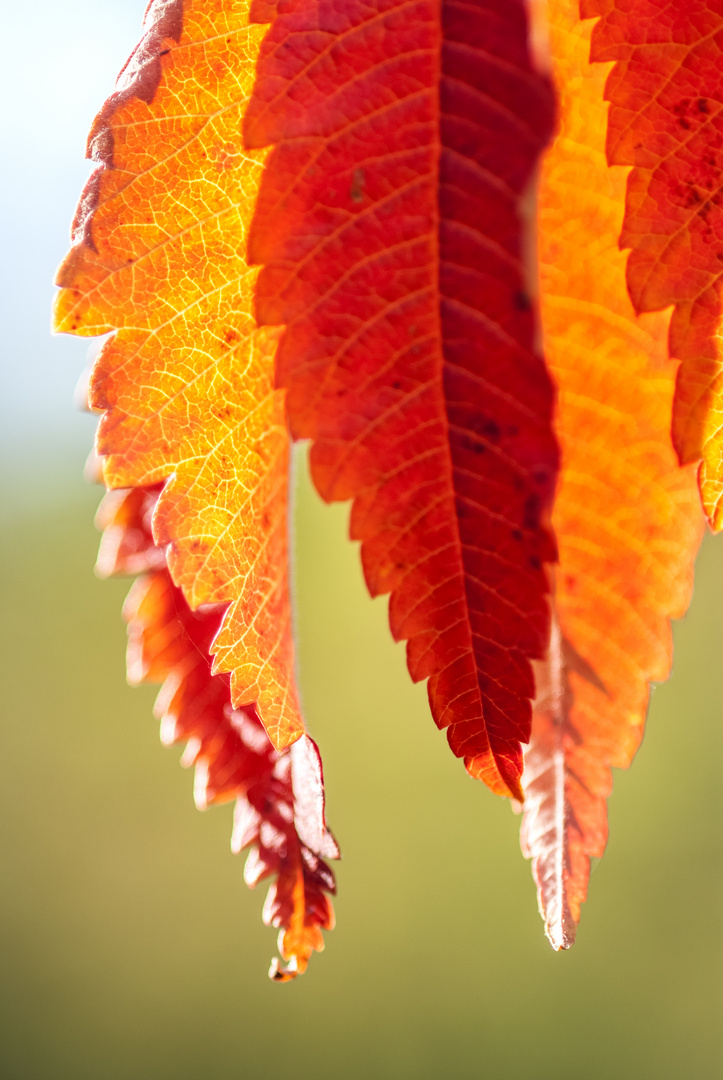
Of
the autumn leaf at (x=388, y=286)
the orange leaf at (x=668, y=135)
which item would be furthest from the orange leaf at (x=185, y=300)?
the orange leaf at (x=668, y=135)

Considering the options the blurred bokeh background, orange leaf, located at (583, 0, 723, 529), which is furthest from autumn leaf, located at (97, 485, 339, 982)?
the blurred bokeh background

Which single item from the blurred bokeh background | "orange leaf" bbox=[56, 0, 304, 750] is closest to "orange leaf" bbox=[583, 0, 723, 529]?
"orange leaf" bbox=[56, 0, 304, 750]

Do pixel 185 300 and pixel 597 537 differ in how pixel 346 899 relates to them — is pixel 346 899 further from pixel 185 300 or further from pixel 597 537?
pixel 185 300

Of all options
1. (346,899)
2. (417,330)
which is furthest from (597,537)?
(346,899)

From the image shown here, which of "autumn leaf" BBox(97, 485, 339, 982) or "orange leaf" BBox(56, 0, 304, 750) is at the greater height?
"orange leaf" BBox(56, 0, 304, 750)

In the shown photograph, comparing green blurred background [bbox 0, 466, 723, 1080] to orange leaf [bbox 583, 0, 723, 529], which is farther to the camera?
green blurred background [bbox 0, 466, 723, 1080]

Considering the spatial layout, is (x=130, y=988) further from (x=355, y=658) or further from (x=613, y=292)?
(x=613, y=292)

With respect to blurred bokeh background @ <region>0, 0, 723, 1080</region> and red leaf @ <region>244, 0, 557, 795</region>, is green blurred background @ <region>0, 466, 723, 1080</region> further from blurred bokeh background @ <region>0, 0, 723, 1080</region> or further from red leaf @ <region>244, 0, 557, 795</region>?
red leaf @ <region>244, 0, 557, 795</region>

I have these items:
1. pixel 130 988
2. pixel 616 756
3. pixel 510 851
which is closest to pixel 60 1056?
pixel 130 988
